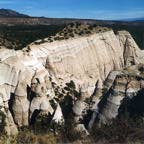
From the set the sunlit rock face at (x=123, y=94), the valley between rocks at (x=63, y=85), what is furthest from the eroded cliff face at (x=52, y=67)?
the sunlit rock face at (x=123, y=94)

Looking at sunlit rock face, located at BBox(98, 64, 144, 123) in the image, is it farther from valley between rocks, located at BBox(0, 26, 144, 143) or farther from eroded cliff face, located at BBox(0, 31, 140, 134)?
eroded cliff face, located at BBox(0, 31, 140, 134)

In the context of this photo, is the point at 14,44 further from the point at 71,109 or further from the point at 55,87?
the point at 71,109

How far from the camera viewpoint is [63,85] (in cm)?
6581

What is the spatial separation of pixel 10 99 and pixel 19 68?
3.87m

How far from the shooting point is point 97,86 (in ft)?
215

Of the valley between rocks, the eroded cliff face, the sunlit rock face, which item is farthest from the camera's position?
the eroded cliff face

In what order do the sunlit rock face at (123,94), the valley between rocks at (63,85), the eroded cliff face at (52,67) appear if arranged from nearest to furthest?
1. the sunlit rock face at (123,94)
2. the valley between rocks at (63,85)
3. the eroded cliff face at (52,67)

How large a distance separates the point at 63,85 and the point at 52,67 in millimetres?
2444

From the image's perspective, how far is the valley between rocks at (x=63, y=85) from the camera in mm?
56562

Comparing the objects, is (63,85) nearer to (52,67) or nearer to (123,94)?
(52,67)

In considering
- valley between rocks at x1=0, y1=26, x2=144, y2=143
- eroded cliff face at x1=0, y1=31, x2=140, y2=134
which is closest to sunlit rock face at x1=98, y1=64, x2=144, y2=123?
valley between rocks at x1=0, y1=26, x2=144, y2=143

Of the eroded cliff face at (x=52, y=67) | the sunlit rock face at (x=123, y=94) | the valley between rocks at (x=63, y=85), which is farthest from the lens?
the eroded cliff face at (x=52, y=67)

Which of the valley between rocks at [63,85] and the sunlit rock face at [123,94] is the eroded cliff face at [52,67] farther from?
the sunlit rock face at [123,94]

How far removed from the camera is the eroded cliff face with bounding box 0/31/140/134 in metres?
58.0
